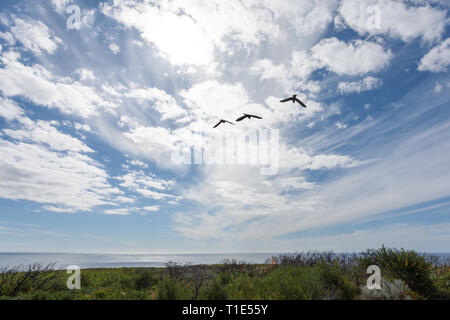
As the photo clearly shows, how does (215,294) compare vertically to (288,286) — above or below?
below

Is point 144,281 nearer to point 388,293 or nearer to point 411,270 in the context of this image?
point 388,293

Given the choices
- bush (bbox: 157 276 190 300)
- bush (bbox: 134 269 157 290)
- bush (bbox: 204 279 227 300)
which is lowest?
bush (bbox: 134 269 157 290)

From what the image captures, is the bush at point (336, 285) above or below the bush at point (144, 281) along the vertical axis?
above

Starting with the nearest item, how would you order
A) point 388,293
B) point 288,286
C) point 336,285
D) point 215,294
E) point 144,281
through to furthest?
point 388,293, point 288,286, point 215,294, point 336,285, point 144,281

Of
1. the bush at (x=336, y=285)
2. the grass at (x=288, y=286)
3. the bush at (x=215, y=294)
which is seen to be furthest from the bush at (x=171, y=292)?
the bush at (x=336, y=285)

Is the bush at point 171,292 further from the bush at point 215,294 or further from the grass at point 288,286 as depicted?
the bush at point 215,294

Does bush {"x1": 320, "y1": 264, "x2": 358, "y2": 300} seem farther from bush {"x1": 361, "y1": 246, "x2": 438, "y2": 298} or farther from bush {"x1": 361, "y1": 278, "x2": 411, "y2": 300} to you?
bush {"x1": 361, "y1": 246, "x2": 438, "y2": 298}

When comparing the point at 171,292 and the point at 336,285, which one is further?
the point at 336,285

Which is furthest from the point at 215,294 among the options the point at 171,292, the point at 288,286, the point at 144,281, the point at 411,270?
the point at 411,270

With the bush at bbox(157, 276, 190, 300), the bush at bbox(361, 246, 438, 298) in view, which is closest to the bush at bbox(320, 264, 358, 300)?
the bush at bbox(361, 246, 438, 298)

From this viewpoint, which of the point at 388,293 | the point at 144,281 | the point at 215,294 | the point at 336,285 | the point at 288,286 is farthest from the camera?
the point at 144,281

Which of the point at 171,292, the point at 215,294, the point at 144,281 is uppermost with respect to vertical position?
the point at 171,292
